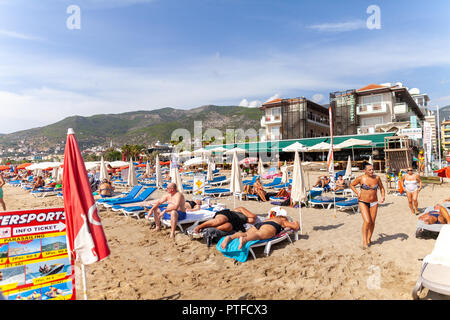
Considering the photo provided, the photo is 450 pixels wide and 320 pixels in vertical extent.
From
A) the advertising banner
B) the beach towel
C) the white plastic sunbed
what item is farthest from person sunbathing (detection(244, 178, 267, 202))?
the advertising banner

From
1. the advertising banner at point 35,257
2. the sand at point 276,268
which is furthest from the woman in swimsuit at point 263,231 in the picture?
the advertising banner at point 35,257

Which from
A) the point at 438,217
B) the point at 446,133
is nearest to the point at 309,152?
the point at 438,217

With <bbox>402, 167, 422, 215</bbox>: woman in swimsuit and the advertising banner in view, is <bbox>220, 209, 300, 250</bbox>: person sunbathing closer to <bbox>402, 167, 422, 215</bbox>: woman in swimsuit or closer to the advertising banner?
the advertising banner

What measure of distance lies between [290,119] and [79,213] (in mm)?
33685

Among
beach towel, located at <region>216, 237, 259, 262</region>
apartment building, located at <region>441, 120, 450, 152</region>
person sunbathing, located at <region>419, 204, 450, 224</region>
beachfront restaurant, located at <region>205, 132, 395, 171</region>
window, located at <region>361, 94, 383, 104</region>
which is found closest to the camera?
beach towel, located at <region>216, 237, 259, 262</region>

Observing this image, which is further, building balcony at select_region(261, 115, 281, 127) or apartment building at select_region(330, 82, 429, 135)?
building balcony at select_region(261, 115, 281, 127)

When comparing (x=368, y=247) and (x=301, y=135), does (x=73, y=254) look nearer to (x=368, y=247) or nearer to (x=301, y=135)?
(x=368, y=247)

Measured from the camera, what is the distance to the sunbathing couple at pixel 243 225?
5.04 meters

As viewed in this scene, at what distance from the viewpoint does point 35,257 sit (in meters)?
2.96

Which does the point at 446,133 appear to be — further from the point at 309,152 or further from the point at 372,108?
the point at 309,152

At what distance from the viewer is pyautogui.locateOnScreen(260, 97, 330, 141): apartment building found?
1334 inches

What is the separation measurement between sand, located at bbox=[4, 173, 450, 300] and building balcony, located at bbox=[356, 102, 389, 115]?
27051mm

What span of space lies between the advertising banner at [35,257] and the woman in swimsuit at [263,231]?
2.59m
